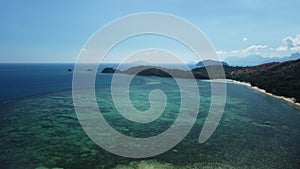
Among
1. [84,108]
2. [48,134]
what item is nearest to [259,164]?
[48,134]

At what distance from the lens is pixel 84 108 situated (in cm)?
3522

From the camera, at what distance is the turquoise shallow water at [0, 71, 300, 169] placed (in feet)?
55.5

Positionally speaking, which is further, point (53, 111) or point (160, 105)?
point (160, 105)

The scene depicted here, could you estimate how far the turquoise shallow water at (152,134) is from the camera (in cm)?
1692

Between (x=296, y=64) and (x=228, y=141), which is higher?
(x=296, y=64)

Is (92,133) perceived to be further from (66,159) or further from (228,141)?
(228,141)

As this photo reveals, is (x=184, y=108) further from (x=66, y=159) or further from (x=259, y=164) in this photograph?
(x=66, y=159)

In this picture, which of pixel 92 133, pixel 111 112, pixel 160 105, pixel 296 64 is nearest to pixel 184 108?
pixel 160 105

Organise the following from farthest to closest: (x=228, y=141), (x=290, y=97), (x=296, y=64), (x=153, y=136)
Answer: (x=296, y=64) → (x=290, y=97) → (x=153, y=136) → (x=228, y=141)

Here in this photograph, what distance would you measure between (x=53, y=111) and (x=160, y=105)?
15748 millimetres

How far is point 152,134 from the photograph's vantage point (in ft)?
77.2

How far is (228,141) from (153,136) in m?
6.73

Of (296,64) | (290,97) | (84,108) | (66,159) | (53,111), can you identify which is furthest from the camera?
(296,64)

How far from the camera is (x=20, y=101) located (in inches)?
1527
